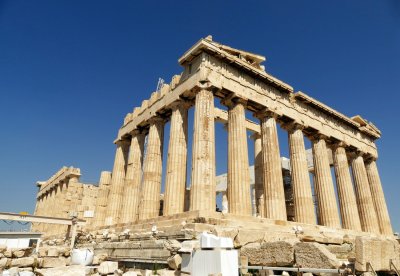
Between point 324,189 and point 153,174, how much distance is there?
539 inches

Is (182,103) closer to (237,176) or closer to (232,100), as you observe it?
(232,100)

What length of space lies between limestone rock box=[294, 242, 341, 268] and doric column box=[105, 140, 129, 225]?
20.1 metres

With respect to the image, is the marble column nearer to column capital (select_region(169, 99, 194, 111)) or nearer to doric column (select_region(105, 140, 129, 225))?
column capital (select_region(169, 99, 194, 111))

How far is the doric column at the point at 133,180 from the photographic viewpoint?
23006 millimetres

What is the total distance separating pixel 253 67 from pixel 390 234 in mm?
21696

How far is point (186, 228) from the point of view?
1180 centimetres

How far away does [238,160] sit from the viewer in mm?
18297

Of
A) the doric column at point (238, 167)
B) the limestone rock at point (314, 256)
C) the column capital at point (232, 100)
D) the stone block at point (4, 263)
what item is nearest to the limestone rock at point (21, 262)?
the stone block at point (4, 263)

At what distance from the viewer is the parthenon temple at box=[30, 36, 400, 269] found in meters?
17.1

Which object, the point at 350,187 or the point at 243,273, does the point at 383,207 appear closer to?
the point at 350,187

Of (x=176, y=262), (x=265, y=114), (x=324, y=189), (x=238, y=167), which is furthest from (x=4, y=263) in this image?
(x=324, y=189)

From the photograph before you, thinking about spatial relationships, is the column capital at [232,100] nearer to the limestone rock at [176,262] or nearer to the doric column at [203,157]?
the doric column at [203,157]

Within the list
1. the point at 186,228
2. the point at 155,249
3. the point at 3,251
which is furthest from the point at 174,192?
the point at 3,251

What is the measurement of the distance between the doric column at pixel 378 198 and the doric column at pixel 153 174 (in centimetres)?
2244
